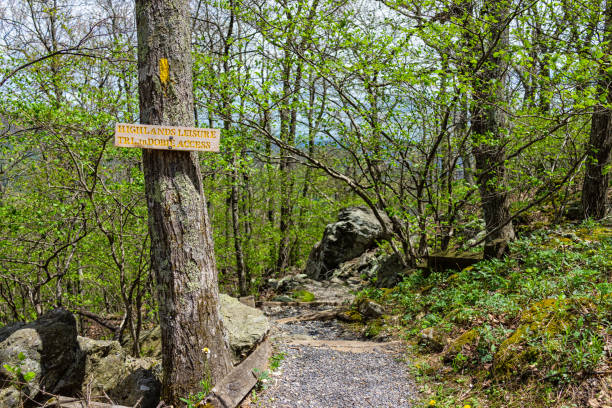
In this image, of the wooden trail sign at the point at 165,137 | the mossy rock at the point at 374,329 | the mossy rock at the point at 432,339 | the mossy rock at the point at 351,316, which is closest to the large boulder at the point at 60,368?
the wooden trail sign at the point at 165,137

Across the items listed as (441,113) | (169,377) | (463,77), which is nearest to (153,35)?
(169,377)

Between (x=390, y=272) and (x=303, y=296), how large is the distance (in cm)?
289

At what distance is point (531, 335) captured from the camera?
3.73 metres

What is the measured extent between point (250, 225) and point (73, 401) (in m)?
11.2

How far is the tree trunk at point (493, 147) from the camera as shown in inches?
265

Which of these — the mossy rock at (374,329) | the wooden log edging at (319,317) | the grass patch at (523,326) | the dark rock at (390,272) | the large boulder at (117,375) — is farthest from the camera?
the dark rock at (390,272)

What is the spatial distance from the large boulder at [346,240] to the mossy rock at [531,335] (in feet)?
31.7

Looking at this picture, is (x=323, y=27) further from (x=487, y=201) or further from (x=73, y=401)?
(x=73, y=401)

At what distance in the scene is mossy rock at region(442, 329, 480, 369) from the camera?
417 centimetres

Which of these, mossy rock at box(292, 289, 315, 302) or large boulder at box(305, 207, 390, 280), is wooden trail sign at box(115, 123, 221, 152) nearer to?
mossy rock at box(292, 289, 315, 302)

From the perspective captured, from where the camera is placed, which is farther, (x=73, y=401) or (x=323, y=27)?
(x=323, y=27)

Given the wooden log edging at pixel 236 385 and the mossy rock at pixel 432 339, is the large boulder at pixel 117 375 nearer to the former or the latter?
the wooden log edging at pixel 236 385

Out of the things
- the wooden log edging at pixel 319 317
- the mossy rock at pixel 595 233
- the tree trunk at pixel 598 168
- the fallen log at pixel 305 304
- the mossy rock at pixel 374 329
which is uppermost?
the tree trunk at pixel 598 168

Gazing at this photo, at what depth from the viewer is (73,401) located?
3.75 metres
